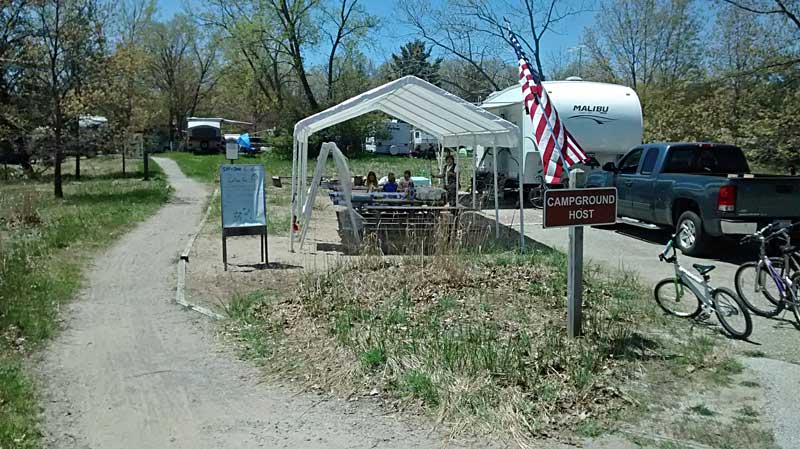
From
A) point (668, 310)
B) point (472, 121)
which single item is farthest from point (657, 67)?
point (668, 310)

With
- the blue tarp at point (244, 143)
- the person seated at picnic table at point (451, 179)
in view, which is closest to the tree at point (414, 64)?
the blue tarp at point (244, 143)

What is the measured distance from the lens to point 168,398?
4.90 m

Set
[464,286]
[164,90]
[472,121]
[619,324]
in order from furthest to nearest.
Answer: [164,90]
[472,121]
[464,286]
[619,324]

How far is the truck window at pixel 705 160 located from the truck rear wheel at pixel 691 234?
4.13 feet

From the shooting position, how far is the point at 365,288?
7.28 metres

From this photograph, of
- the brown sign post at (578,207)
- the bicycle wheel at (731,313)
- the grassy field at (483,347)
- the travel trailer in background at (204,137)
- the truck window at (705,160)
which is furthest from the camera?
the travel trailer in background at (204,137)

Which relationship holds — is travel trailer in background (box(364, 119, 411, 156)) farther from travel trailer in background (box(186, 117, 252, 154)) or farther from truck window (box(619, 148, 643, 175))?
truck window (box(619, 148, 643, 175))

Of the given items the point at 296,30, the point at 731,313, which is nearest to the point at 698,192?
the point at 731,313

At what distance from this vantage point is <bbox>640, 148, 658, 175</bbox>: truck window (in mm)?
12023

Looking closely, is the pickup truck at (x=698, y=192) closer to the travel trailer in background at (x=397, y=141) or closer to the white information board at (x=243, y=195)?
the white information board at (x=243, y=195)

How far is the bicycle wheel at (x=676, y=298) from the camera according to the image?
269 inches

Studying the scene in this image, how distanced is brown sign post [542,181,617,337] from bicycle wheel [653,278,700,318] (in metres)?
1.59

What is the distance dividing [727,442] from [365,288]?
4024 mm

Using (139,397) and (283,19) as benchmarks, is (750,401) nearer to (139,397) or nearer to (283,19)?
(139,397)
